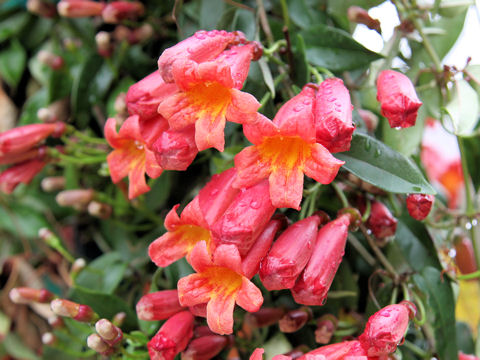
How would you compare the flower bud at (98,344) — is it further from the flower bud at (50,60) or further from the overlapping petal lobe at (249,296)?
the flower bud at (50,60)

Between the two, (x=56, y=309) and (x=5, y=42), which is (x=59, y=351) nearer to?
(x=56, y=309)

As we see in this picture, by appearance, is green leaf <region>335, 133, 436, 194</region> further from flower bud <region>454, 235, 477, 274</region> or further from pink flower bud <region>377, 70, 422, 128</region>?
flower bud <region>454, 235, 477, 274</region>

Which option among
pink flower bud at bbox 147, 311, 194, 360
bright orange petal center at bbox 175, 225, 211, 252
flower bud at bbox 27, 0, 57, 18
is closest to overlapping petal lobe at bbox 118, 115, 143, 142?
bright orange petal center at bbox 175, 225, 211, 252

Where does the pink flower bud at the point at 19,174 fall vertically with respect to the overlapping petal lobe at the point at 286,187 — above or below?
below

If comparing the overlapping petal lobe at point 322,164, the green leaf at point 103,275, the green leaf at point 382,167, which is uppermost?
the overlapping petal lobe at point 322,164

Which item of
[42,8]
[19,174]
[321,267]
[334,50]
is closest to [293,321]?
[321,267]

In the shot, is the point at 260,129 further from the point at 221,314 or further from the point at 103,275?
the point at 103,275

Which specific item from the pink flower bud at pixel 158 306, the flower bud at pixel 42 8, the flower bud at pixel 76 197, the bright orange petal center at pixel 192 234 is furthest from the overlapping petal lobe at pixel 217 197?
the flower bud at pixel 42 8

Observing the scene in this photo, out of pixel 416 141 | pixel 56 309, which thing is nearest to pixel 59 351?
pixel 56 309
